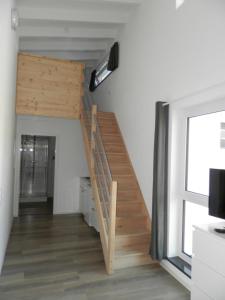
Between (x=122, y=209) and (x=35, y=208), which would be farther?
(x=35, y=208)

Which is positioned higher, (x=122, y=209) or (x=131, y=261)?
(x=122, y=209)

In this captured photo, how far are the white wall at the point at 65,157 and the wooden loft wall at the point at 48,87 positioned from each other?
Answer: 5.58 ft

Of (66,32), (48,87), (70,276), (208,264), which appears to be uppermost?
(66,32)

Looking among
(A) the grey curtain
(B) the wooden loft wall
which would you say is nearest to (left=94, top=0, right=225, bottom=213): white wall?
(A) the grey curtain

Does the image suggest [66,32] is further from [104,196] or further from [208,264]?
[208,264]

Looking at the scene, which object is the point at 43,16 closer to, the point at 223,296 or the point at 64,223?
the point at 64,223

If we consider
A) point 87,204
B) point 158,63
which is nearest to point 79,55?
point 158,63

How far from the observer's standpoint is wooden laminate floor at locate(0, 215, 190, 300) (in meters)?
2.71

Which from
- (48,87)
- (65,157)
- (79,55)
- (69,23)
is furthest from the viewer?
(79,55)

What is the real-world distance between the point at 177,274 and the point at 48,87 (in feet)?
12.7

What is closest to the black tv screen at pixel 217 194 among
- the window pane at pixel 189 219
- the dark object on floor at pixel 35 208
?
the window pane at pixel 189 219

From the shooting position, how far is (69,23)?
4.93 metres

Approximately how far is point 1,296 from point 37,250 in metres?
1.24

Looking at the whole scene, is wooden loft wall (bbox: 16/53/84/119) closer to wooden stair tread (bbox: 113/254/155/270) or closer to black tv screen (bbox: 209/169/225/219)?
wooden stair tread (bbox: 113/254/155/270)
